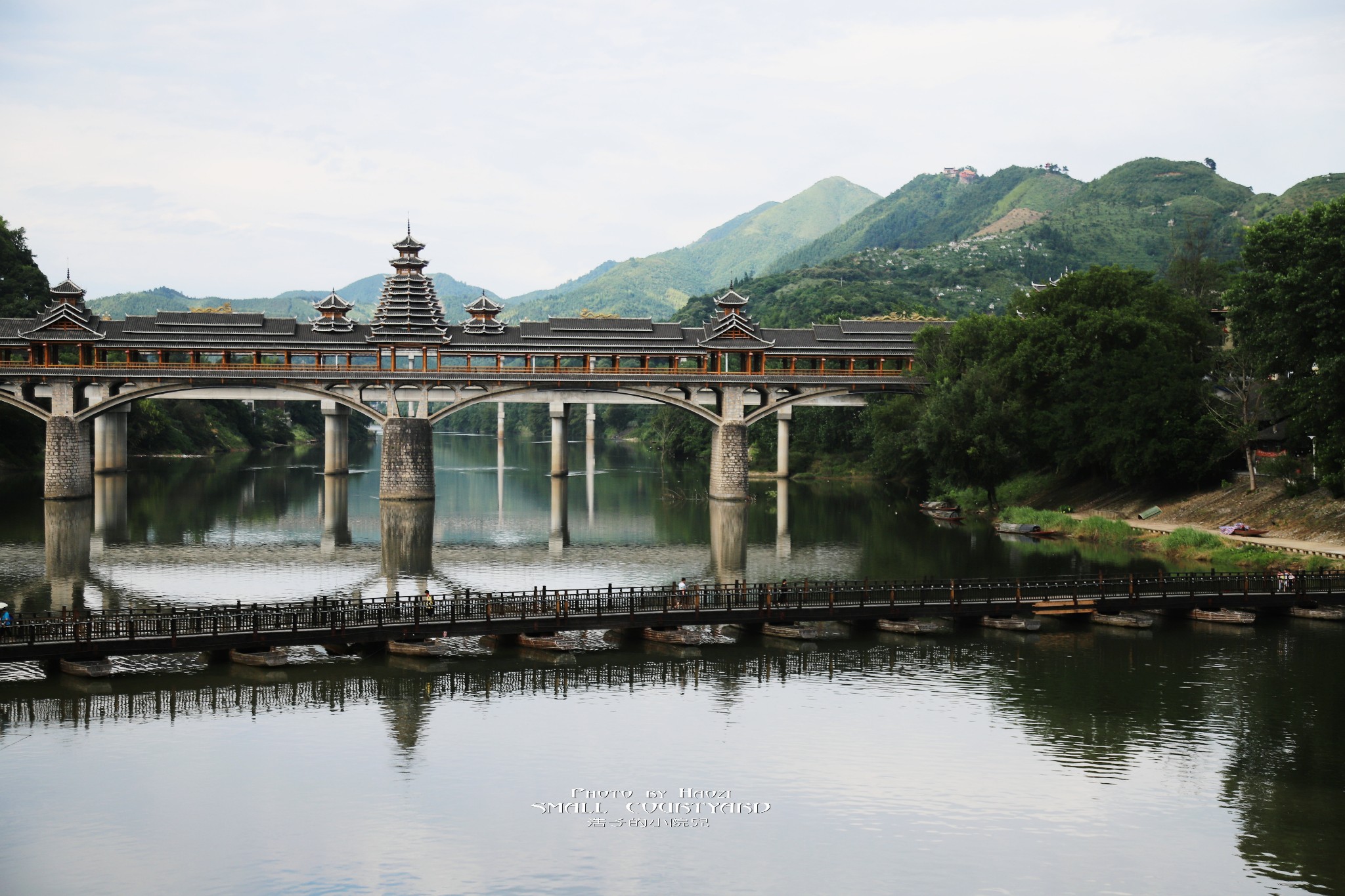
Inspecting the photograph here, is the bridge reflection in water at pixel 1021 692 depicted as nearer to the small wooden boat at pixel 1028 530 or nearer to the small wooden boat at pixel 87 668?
the small wooden boat at pixel 87 668

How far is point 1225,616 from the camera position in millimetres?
40281

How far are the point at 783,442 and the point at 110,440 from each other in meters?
52.3

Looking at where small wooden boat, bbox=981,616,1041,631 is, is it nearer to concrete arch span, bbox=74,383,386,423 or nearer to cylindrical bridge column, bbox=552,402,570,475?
concrete arch span, bbox=74,383,386,423

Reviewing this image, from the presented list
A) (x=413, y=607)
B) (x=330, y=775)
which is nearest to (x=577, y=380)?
(x=413, y=607)

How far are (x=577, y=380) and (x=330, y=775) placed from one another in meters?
57.1

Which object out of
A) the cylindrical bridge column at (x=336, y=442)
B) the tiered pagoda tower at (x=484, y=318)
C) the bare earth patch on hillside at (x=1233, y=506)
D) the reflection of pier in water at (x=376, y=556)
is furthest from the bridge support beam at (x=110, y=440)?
the bare earth patch on hillside at (x=1233, y=506)

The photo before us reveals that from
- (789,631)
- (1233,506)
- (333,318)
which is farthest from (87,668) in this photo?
(333,318)

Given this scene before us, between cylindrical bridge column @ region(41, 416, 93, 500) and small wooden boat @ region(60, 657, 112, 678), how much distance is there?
163 feet

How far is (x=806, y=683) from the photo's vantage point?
32.2 metres

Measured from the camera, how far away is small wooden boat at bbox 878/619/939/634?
38.2 m

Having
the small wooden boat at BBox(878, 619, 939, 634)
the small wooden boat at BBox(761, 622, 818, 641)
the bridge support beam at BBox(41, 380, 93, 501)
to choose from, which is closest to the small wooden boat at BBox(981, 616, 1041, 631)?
the small wooden boat at BBox(878, 619, 939, 634)

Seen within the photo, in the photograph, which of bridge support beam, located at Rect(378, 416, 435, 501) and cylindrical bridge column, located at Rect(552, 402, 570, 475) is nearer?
bridge support beam, located at Rect(378, 416, 435, 501)

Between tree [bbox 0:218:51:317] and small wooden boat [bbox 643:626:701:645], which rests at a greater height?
tree [bbox 0:218:51:317]

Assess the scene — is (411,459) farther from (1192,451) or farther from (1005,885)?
(1005,885)
